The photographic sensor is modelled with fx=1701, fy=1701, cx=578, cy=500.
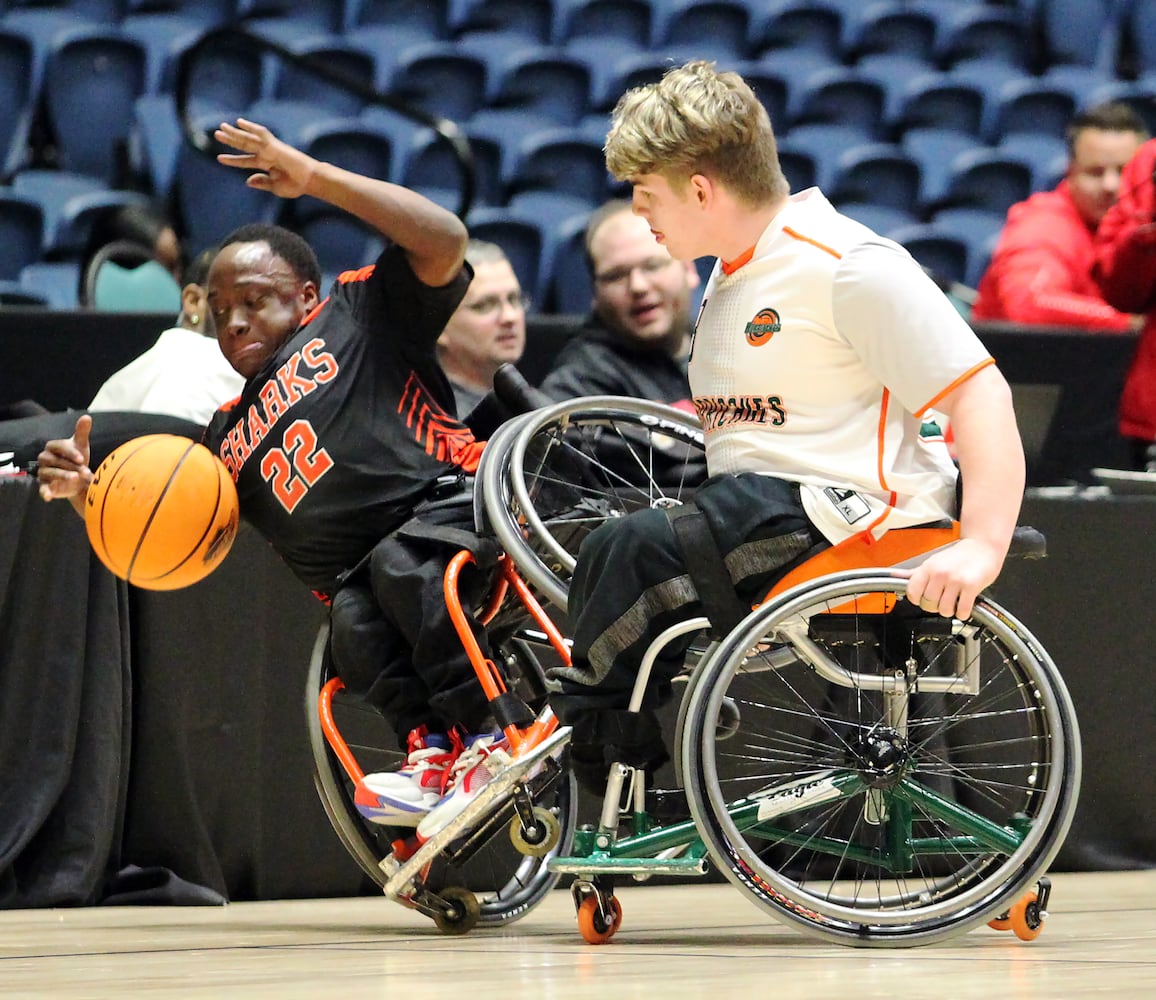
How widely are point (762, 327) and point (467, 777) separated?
2.71 feet

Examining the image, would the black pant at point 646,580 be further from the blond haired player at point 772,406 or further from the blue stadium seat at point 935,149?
the blue stadium seat at point 935,149

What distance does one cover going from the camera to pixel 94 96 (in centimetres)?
679

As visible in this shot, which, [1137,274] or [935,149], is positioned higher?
[1137,274]

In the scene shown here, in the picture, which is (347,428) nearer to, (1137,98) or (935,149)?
(935,149)

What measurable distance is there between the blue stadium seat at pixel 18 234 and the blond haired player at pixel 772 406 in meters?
4.21

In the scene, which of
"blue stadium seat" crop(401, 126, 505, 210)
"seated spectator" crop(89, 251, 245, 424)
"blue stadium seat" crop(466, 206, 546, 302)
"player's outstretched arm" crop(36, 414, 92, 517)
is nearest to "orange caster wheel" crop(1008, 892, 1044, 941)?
"player's outstretched arm" crop(36, 414, 92, 517)

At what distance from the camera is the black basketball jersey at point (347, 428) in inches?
114

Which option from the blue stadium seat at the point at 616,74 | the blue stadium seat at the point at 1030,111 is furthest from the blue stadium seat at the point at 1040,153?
the blue stadium seat at the point at 616,74

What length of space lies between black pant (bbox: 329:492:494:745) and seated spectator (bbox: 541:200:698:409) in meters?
1.76

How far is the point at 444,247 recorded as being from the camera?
2.88 m

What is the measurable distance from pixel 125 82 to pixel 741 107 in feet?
16.4

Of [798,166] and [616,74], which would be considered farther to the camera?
[616,74]

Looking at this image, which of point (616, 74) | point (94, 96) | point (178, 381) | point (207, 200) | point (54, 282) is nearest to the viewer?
point (178, 381)

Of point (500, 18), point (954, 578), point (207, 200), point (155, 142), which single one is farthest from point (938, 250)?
point (954, 578)
